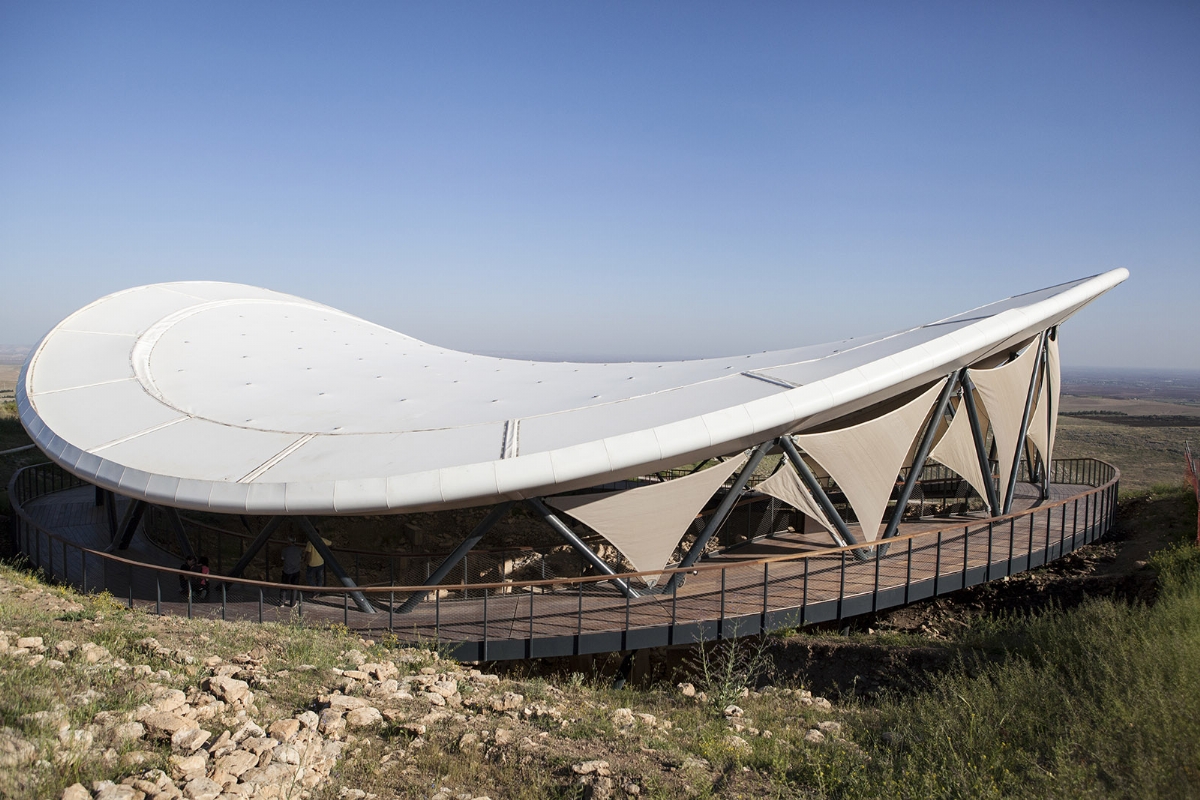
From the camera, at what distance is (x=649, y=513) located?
9914mm

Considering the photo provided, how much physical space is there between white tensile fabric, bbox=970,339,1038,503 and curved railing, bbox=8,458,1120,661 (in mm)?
1839

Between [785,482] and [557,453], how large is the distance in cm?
404

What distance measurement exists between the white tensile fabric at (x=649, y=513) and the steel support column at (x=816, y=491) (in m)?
1.12

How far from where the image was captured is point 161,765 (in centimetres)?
458

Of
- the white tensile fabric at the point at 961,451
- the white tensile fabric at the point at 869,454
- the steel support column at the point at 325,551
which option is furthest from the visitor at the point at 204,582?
the white tensile fabric at the point at 961,451

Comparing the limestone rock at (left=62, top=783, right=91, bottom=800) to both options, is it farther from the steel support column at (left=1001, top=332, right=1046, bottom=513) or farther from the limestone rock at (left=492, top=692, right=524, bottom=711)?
the steel support column at (left=1001, top=332, right=1046, bottom=513)

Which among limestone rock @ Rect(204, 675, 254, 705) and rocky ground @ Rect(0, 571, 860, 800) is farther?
limestone rock @ Rect(204, 675, 254, 705)

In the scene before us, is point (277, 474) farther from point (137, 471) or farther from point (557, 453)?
point (557, 453)

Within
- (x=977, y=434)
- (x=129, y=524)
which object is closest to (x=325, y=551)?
(x=129, y=524)

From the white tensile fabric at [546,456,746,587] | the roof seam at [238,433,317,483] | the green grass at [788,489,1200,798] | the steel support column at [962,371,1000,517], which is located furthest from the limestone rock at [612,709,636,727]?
the steel support column at [962,371,1000,517]

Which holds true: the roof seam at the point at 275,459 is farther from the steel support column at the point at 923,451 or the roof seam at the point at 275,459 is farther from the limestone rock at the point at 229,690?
the steel support column at the point at 923,451

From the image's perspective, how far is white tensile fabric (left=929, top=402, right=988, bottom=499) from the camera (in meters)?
12.6

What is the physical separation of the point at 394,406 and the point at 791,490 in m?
6.84

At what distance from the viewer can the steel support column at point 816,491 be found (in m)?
10.6
